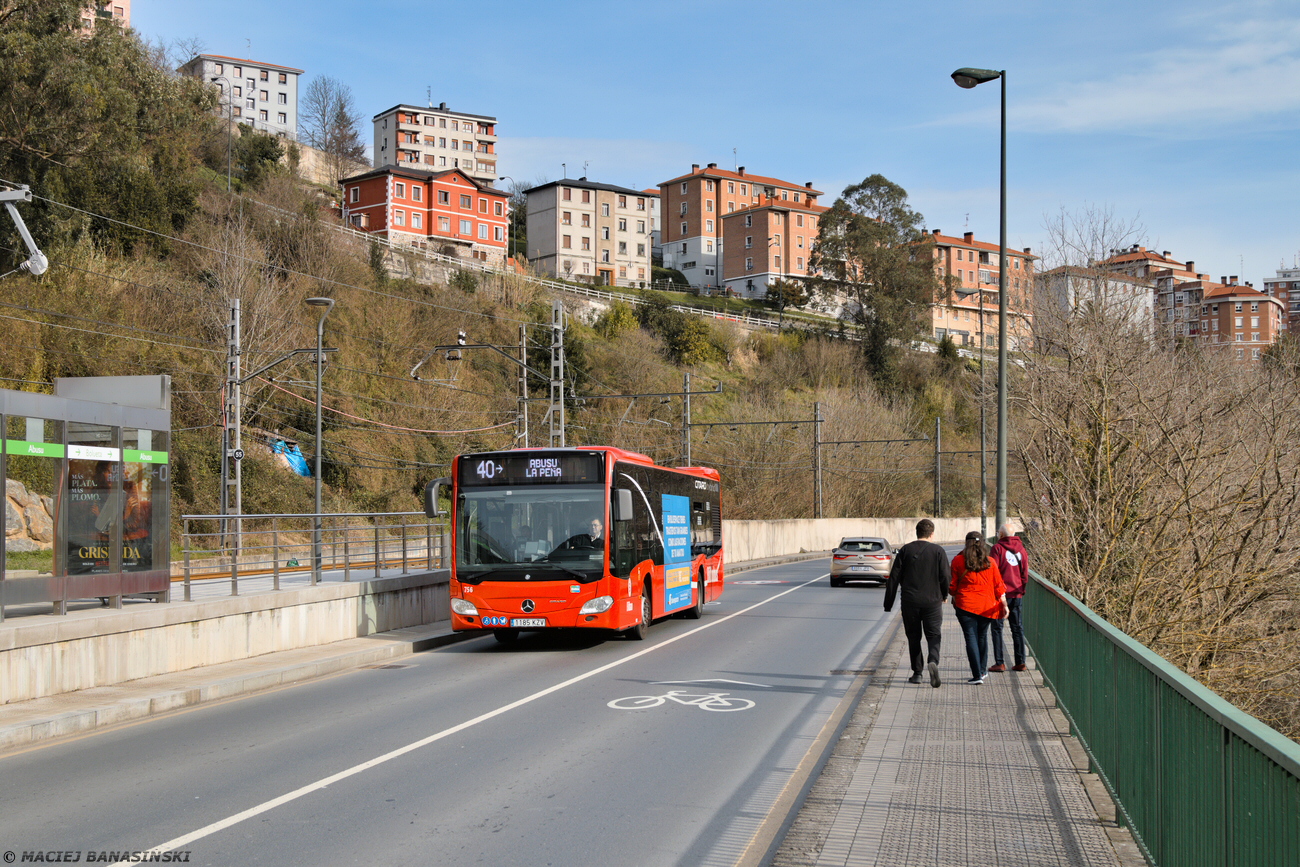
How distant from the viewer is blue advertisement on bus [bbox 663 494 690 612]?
20141mm

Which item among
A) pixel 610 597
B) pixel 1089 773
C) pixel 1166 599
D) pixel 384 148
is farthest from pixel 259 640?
pixel 384 148

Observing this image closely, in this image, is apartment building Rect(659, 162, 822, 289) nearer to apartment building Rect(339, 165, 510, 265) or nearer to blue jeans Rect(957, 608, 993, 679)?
apartment building Rect(339, 165, 510, 265)

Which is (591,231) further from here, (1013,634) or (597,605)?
(1013,634)

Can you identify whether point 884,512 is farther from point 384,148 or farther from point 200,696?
point 384,148

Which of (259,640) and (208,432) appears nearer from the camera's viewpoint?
(259,640)

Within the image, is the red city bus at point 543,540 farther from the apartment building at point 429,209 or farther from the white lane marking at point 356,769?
the apartment building at point 429,209

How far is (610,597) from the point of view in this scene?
16.2 meters

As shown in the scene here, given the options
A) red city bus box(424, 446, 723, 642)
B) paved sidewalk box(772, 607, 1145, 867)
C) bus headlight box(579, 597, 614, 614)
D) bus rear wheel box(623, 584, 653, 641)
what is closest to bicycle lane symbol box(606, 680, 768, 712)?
paved sidewalk box(772, 607, 1145, 867)

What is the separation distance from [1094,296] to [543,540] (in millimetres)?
10159

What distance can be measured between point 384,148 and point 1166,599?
127266 millimetres

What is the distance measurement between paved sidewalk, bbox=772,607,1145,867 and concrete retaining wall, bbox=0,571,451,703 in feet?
25.7

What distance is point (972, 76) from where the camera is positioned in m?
18.6

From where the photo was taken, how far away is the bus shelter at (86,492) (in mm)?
11797

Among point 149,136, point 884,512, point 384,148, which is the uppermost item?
point 384,148
